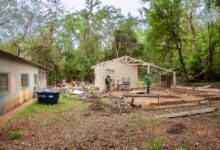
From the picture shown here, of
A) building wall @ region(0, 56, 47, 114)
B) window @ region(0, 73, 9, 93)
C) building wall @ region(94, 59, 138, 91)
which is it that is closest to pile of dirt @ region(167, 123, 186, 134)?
building wall @ region(0, 56, 47, 114)

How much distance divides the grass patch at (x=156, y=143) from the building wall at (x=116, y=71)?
18667mm

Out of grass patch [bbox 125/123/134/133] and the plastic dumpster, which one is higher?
the plastic dumpster

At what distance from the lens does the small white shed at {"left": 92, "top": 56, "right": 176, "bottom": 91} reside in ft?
83.7

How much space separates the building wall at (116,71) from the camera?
25453 mm

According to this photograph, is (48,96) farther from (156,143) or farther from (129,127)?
(156,143)

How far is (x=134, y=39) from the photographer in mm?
39969

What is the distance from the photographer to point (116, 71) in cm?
2609

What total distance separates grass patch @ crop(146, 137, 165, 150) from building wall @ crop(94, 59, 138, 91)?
61.2ft

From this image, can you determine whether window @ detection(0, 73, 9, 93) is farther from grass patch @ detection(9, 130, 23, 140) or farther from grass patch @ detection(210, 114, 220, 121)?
grass patch @ detection(210, 114, 220, 121)

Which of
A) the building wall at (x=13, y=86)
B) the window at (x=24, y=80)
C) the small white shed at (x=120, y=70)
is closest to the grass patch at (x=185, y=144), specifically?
the building wall at (x=13, y=86)

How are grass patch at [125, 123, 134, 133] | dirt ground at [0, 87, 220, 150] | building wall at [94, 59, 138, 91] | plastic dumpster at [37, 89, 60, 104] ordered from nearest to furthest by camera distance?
dirt ground at [0, 87, 220, 150] < grass patch at [125, 123, 134, 133] < plastic dumpster at [37, 89, 60, 104] < building wall at [94, 59, 138, 91]

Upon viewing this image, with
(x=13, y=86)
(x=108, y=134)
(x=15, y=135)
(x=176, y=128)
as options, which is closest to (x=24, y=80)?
(x=13, y=86)

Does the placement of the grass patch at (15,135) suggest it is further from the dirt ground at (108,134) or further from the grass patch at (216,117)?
the grass patch at (216,117)

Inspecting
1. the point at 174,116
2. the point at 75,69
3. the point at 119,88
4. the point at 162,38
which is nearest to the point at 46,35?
the point at 75,69
